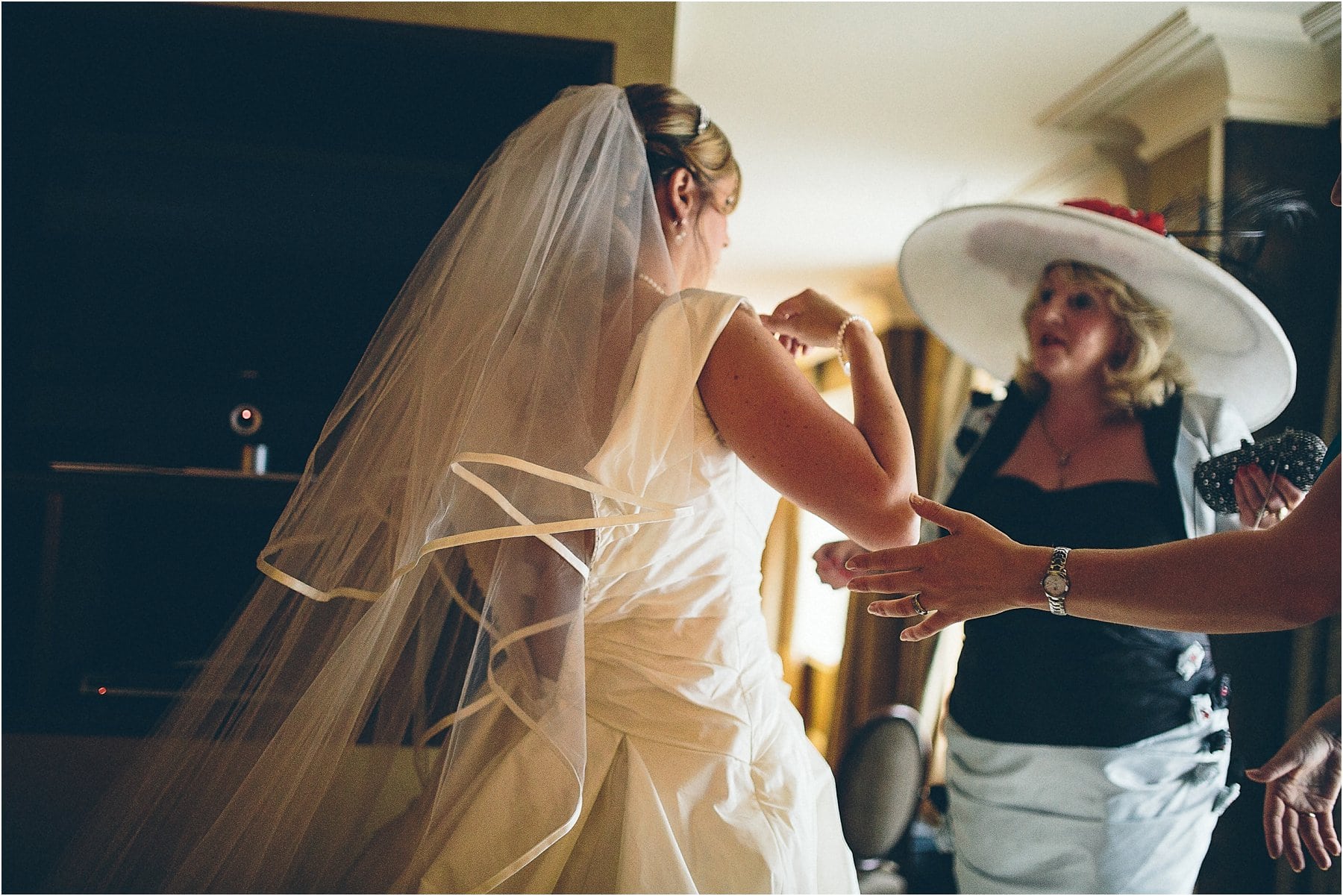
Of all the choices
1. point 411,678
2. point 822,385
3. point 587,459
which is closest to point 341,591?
point 411,678

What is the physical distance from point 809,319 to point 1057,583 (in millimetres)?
448

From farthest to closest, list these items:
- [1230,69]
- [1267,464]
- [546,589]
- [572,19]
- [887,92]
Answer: [887,92], [1230,69], [572,19], [1267,464], [546,589]

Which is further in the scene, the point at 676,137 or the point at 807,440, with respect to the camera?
the point at 676,137

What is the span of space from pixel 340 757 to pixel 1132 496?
129 centimetres

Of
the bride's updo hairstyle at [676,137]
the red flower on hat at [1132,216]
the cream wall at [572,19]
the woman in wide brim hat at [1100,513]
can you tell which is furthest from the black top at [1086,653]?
the cream wall at [572,19]

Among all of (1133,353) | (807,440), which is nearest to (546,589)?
(807,440)

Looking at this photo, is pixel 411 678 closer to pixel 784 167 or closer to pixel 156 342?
pixel 156 342

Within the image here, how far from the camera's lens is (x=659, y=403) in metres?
0.92

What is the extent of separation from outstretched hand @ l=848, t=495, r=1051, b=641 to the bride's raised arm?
0.10 ft

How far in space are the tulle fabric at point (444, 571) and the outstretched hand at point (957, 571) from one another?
24 centimetres

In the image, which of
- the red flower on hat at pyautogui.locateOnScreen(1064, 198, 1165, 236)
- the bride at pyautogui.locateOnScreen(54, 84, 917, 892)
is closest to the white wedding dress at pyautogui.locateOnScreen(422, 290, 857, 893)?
the bride at pyautogui.locateOnScreen(54, 84, 917, 892)

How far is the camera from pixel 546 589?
3.11 feet

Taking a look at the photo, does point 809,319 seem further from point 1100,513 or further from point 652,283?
point 1100,513

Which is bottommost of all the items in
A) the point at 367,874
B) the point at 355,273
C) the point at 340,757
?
the point at 367,874
